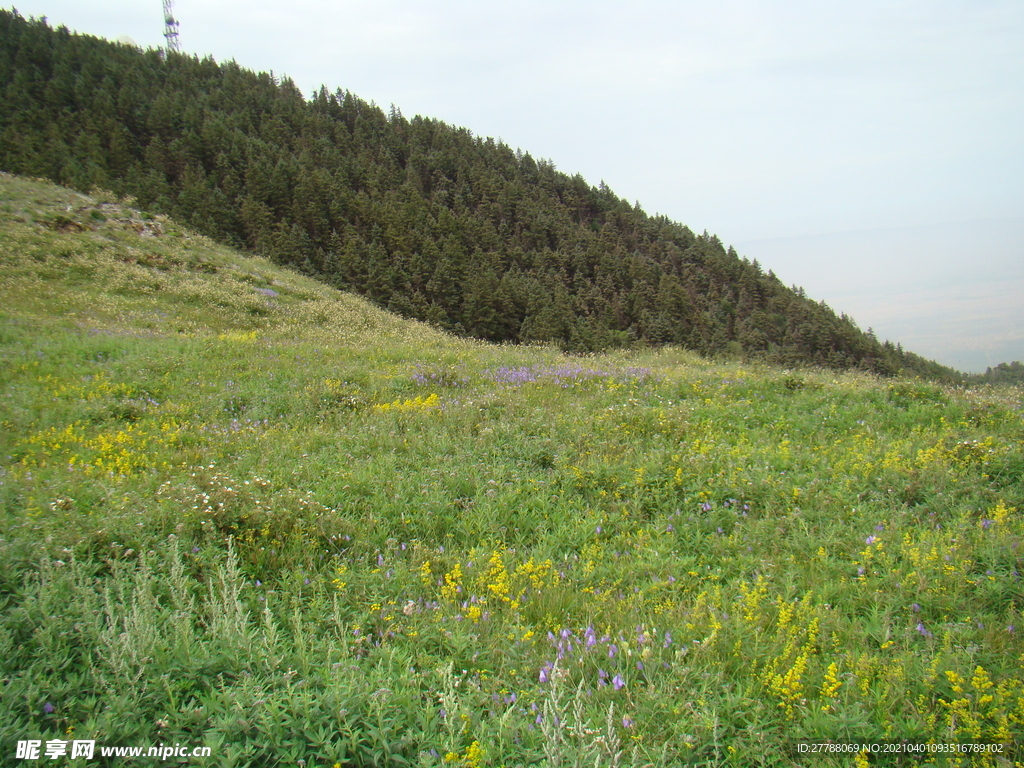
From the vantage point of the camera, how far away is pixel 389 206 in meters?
61.8

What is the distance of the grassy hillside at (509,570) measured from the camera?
2.37 metres

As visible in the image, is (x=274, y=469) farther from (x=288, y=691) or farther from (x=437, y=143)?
(x=437, y=143)

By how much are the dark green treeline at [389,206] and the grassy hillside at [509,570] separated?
32621 millimetres

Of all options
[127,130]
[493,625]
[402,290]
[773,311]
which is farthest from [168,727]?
[773,311]

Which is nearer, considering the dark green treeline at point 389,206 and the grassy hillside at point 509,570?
the grassy hillside at point 509,570

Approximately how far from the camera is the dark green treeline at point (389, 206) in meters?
49.9

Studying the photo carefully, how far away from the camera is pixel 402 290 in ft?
177

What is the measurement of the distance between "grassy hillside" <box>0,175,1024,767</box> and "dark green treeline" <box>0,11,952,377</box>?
107ft

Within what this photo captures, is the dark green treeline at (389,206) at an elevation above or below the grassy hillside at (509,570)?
above

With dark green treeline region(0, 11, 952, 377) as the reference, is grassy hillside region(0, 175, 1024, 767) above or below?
below

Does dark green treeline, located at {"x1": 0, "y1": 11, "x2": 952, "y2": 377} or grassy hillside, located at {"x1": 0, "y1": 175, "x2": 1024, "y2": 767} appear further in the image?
dark green treeline, located at {"x1": 0, "y1": 11, "x2": 952, "y2": 377}

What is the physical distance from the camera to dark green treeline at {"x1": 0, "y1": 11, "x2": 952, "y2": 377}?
164 ft

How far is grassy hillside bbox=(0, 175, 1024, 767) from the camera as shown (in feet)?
7.76

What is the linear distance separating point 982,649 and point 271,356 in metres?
12.3
